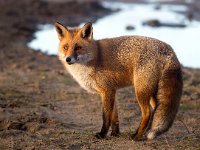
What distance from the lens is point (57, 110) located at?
9.92 meters

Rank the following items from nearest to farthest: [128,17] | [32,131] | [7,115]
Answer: [32,131] → [7,115] → [128,17]

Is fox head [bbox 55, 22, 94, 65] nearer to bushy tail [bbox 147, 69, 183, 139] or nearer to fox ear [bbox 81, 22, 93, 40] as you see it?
fox ear [bbox 81, 22, 93, 40]

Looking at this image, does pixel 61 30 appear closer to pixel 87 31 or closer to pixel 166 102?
pixel 87 31

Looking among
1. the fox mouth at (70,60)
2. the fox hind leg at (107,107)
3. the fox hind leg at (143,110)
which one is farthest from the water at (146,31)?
the fox mouth at (70,60)

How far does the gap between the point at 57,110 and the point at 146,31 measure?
502 inches

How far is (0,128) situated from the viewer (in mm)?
8125

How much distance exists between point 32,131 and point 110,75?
5.24ft

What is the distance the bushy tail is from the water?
27.9 ft

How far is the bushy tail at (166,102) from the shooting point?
285 inches

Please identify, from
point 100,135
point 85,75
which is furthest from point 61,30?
point 100,135

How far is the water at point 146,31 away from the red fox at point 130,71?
8.23m

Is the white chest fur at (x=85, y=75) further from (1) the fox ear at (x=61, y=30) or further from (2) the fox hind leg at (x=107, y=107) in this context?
(1) the fox ear at (x=61, y=30)

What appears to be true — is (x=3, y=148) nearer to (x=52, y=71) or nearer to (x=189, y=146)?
(x=189, y=146)

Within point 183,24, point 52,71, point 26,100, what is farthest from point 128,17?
point 26,100
